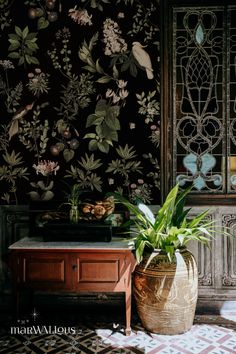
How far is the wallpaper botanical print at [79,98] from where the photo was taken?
10.7ft

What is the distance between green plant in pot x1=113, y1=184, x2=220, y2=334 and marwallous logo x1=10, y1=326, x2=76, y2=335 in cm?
53

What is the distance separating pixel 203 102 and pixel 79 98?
39.9 inches

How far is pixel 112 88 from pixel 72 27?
590 mm

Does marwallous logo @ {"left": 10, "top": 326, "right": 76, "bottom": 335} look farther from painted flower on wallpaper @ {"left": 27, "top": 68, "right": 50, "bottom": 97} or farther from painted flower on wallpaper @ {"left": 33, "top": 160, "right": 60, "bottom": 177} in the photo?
painted flower on wallpaper @ {"left": 27, "top": 68, "right": 50, "bottom": 97}

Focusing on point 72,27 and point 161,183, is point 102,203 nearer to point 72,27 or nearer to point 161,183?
point 161,183

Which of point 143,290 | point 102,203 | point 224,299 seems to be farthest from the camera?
point 224,299

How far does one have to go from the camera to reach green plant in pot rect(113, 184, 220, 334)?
270 centimetres

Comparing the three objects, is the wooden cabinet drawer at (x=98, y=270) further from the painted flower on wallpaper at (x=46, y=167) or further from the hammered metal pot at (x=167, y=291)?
the painted flower on wallpaper at (x=46, y=167)

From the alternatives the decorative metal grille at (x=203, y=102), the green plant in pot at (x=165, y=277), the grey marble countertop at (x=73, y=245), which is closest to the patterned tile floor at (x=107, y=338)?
the green plant in pot at (x=165, y=277)

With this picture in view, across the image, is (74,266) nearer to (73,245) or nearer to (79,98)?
(73,245)

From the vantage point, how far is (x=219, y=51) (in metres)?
3.31

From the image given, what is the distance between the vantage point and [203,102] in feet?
10.9

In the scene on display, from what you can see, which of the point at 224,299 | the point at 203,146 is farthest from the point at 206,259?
the point at 203,146

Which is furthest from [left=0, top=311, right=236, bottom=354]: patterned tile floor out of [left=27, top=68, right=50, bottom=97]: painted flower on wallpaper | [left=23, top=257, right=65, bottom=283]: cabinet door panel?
[left=27, top=68, right=50, bottom=97]: painted flower on wallpaper
